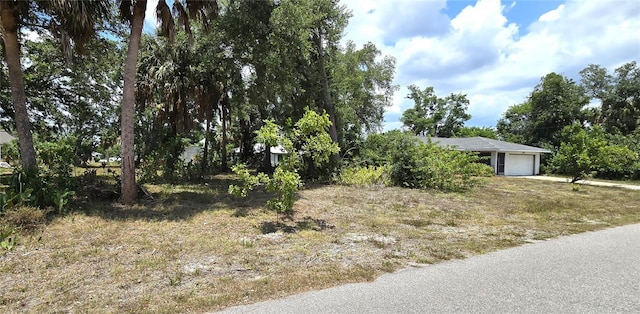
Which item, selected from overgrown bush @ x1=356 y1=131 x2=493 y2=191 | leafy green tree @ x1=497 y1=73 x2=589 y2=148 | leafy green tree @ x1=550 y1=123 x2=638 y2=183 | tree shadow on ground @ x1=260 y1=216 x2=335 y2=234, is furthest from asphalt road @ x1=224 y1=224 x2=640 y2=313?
leafy green tree @ x1=497 y1=73 x2=589 y2=148

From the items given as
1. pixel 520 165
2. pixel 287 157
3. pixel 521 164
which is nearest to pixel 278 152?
pixel 287 157

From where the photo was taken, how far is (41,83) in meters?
12.4

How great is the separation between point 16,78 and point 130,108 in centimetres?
278

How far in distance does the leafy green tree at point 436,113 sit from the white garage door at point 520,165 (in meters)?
12.6

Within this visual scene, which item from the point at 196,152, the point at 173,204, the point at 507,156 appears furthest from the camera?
the point at 196,152

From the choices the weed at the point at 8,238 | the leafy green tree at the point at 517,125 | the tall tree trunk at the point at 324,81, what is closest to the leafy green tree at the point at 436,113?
the leafy green tree at the point at 517,125

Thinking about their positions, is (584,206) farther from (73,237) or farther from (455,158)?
(73,237)

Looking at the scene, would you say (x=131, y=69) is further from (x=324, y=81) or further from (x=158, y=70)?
(x=324, y=81)

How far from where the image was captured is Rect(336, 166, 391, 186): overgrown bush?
605 inches

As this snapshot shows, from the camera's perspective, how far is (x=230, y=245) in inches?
244

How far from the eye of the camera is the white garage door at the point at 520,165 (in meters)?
29.1

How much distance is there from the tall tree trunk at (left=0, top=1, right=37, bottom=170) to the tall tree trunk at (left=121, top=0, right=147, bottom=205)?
6.71 feet

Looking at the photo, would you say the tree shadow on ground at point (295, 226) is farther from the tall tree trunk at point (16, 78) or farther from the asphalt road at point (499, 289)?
the tall tree trunk at point (16, 78)

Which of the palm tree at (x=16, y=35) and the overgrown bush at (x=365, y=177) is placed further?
the overgrown bush at (x=365, y=177)
